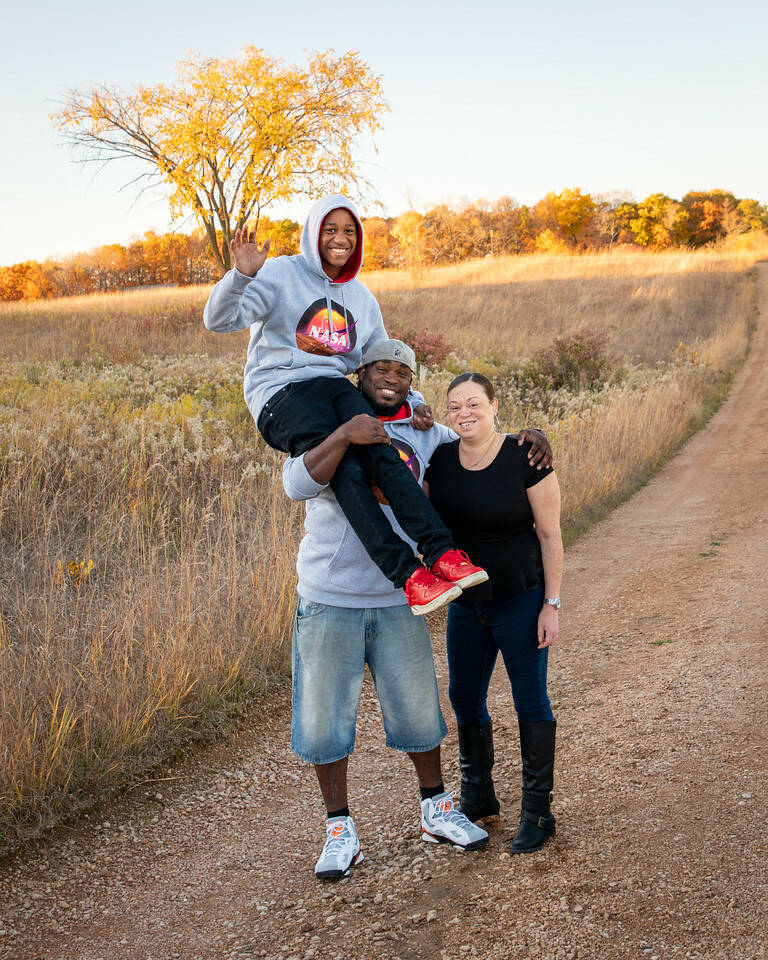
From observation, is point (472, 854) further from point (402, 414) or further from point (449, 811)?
point (402, 414)

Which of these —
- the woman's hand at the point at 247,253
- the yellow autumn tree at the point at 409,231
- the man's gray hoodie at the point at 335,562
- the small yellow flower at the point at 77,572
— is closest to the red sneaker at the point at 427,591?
the man's gray hoodie at the point at 335,562

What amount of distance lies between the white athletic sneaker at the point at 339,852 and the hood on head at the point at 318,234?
213cm

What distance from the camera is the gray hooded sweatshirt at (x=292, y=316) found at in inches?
115

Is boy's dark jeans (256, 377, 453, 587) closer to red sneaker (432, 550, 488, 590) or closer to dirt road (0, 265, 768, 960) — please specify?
red sneaker (432, 550, 488, 590)

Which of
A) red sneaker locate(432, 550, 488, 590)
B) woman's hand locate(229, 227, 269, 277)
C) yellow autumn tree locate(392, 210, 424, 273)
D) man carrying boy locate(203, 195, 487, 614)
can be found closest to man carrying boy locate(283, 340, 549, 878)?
man carrying boy locate(203, 195, 487, 614)

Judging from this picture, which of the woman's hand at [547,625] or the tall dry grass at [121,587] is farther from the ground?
the woman's hand at [547,625]

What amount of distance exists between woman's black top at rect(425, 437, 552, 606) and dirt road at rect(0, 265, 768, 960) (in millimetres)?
1052

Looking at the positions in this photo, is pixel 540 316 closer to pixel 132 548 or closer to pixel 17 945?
pixel 132 548

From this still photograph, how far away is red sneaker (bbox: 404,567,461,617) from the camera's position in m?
2.53

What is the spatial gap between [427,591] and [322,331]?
1.09 m

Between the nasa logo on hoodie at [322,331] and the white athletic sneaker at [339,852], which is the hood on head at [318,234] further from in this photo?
the white athletic sneaker at [339,852]

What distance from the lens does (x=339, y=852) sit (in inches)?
120

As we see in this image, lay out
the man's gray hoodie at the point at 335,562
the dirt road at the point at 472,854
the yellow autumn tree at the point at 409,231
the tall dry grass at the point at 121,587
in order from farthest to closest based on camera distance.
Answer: the yellow autumn tree at the point at 409,231
the tall dry grass at the point at 121,587
the man's gray hoodie at the point at 335,562
the dirt road at the point at 472,854

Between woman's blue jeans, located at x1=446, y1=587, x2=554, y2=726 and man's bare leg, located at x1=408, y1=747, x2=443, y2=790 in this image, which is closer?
woman's blue jeans, located at x1=446, y1=587, x2=554, y2=726
